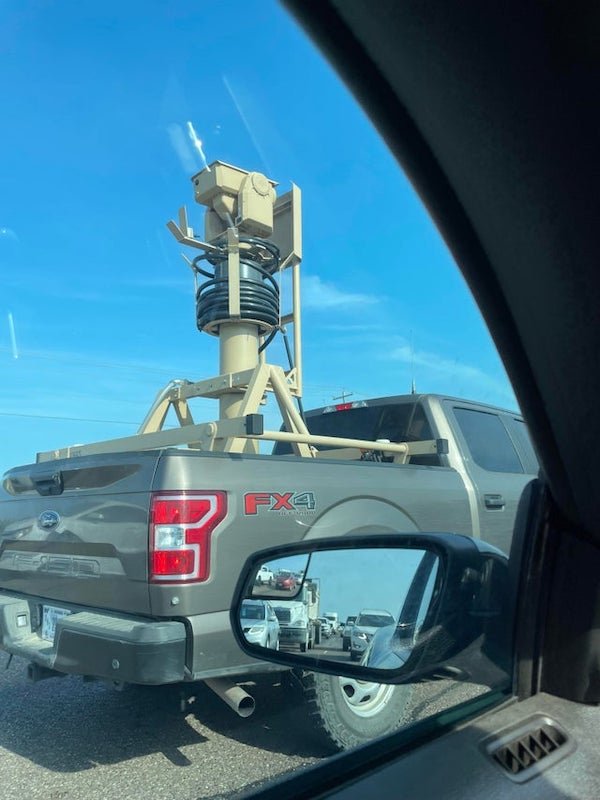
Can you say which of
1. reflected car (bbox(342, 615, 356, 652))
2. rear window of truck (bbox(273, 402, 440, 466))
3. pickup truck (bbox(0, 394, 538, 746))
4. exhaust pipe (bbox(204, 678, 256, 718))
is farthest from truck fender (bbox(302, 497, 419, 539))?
reflected car (bbox(342, 615, 356, 652))

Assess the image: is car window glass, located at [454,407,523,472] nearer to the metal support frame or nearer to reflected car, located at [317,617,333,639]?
the metal support frame

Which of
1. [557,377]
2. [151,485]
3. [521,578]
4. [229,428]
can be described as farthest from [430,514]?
[557,377]

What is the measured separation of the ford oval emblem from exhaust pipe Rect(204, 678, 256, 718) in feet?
4.42

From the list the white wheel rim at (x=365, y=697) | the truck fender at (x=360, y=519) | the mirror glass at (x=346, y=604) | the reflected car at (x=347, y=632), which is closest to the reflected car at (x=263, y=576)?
the mirror glass at (x=346, y=604)

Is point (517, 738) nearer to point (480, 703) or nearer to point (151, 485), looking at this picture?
point (480, 703)

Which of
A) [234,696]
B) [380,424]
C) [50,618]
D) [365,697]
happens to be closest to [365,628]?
[365,697]

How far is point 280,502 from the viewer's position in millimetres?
3566

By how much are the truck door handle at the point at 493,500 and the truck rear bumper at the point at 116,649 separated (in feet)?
8.18

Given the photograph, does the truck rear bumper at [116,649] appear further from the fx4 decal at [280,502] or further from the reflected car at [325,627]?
the reflected car at [325,627]

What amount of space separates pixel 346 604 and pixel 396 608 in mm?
215

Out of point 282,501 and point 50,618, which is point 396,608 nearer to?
point 282,501

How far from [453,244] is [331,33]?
1.64 ft

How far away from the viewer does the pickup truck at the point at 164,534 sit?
3227 millimetres

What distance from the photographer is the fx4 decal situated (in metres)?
3.46
